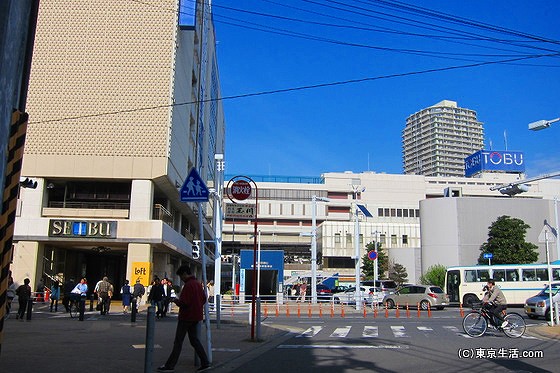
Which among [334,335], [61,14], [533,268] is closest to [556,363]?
[334,335]

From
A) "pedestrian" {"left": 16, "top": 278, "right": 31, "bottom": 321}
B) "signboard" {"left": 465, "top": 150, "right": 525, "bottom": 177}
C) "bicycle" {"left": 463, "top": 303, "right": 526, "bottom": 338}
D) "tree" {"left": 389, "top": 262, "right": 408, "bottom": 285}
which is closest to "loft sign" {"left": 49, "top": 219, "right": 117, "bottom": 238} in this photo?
"pedestrian" {"left": 16, "top": 278, "right": 31, "bottom": 321}

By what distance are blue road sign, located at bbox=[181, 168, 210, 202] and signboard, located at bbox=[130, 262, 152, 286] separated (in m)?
27.4

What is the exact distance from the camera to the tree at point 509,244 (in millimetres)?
54481

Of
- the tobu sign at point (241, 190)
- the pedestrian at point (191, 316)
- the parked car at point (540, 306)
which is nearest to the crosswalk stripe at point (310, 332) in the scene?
the tobu sign at point (241, 190)

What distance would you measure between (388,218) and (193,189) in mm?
88652

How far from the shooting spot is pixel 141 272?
121 feet

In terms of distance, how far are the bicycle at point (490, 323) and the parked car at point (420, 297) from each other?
19.6 m

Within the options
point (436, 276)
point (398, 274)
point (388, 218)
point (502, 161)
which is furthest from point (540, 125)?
point (502, 161)

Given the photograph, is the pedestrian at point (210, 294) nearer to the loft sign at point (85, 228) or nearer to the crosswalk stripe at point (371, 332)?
the loft sign at point (85, 228)

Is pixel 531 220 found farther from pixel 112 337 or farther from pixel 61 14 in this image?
pixel 112 337

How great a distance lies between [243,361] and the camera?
10781 mm

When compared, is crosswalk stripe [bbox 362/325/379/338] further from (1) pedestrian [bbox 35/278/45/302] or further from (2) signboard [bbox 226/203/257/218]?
(1) pedestrian [bbox 35/278/45/302]

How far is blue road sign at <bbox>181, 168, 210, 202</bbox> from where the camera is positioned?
10602 mm

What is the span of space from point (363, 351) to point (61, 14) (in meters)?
35.3
